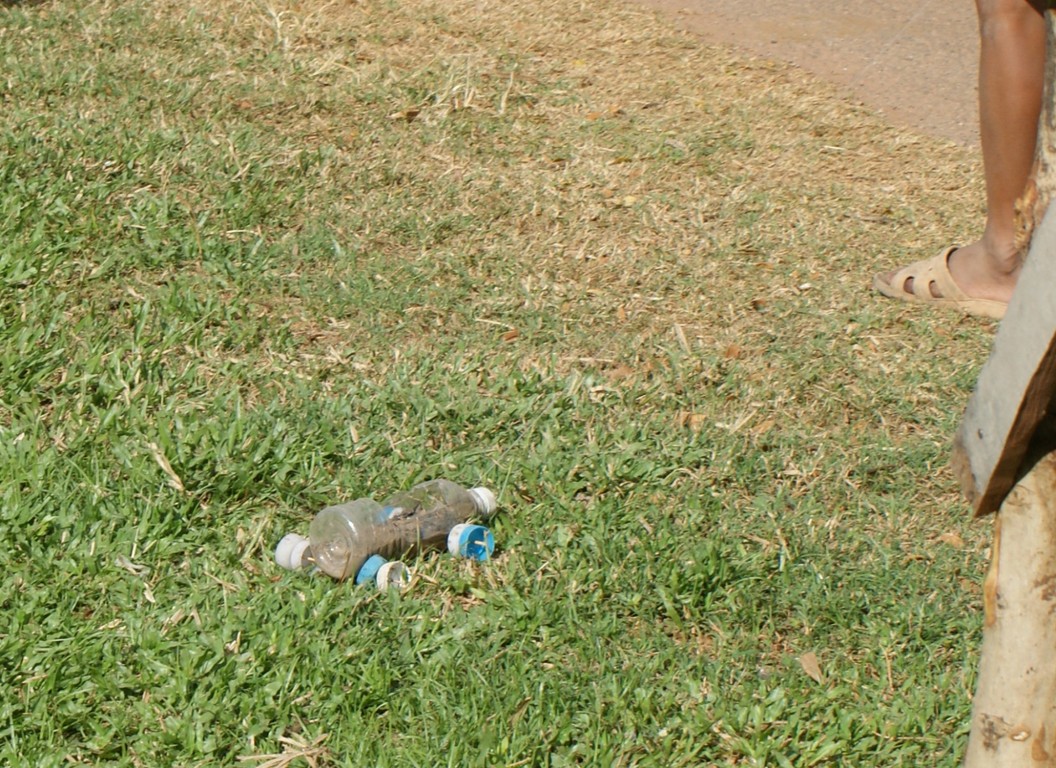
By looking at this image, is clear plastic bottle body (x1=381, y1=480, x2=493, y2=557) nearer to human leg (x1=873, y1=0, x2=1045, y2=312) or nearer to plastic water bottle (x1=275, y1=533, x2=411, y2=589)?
plastic water bottle (x1=275, y1=533, x2=411, y2=589)

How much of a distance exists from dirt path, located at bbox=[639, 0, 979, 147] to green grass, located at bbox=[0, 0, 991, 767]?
50 cm

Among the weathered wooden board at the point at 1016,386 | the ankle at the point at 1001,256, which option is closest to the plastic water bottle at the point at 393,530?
the weathered wooden board at the point at 1016,386

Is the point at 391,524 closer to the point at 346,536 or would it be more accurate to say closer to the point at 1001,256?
the point at 346,536

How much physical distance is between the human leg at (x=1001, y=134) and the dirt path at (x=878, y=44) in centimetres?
173

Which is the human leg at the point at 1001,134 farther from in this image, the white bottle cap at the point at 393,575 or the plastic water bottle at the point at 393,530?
the white bottle cap at the point at 393,575

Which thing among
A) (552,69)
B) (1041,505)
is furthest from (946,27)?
(1041,505)

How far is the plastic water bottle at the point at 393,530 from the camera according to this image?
2852 mm

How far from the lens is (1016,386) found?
1795 mm

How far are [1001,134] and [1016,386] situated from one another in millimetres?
2573

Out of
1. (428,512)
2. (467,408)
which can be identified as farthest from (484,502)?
(467,408)

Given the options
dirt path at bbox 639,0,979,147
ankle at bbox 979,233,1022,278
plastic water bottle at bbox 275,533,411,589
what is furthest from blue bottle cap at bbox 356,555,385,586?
dirt path at bbox 639,0,979,147

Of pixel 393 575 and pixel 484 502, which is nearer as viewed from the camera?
pixel 393 575

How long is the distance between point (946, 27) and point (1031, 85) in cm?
354

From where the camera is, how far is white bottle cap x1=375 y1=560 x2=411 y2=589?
282cm
